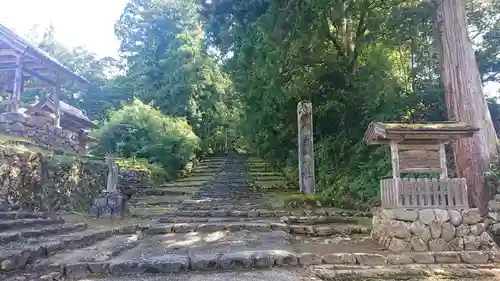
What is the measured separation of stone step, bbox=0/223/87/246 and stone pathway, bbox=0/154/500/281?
0.01m

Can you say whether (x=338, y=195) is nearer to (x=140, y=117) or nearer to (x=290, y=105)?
(x=290, y=105)

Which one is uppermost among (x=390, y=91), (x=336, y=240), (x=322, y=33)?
(x=322, y=33)

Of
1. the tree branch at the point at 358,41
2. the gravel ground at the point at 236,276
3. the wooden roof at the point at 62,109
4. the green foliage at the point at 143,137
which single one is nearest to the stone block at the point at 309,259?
the gravel ground at the point at 236,276

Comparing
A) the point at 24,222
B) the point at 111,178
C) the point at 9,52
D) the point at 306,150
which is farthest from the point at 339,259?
the point at 9,52

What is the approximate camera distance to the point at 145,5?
29.6 m

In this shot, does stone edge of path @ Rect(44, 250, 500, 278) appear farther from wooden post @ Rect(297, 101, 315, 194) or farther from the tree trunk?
wooden post @ Rect(297, 101, 315, 194)

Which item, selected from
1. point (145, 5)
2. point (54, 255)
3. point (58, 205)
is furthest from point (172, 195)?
point (145, 5)

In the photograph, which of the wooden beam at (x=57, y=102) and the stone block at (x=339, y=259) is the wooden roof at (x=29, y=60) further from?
the stone block at (x=339, y=259)

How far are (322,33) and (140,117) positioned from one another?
1052cm

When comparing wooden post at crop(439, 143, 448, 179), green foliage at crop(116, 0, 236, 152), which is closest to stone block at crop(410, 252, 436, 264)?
wooden post at crop(439, 143, 448, 179)

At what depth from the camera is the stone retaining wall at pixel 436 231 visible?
5.79 m

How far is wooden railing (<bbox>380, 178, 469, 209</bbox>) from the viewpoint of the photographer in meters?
6.01

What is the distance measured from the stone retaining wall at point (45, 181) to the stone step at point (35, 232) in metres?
1.48

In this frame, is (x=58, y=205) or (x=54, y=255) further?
(x=58, y=205)
